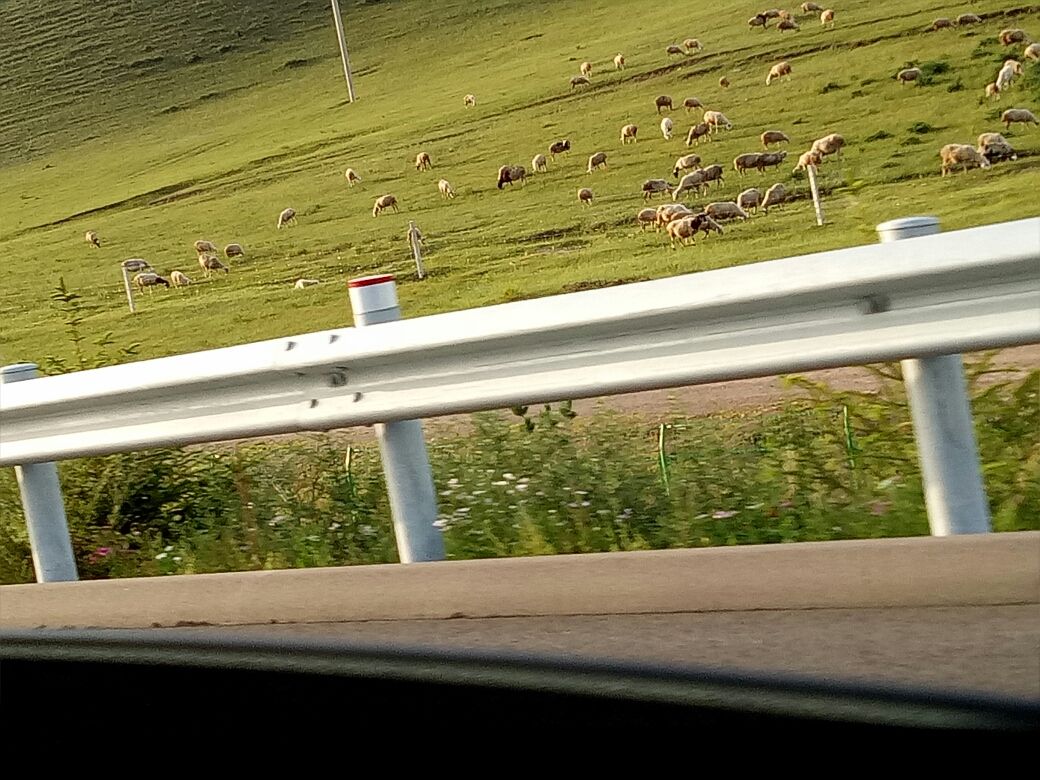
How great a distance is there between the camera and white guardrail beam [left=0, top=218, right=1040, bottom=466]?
14.9ft

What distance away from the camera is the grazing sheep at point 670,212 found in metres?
10.2

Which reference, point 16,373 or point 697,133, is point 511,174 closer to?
point 697,133

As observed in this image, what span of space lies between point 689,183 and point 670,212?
225 millimetres

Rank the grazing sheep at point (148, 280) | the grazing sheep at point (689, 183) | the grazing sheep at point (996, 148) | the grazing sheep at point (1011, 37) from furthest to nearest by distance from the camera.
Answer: the grazing sheep at point (148, 280)
the grazing sheep at point (689, 183)
the grazing sheep at point (1011, 37)
the grazing sheep at point (996, 148)

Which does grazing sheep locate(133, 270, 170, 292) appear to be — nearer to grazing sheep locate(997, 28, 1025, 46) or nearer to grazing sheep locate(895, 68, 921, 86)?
grazing sheep locate(895, 68, 921, 86)

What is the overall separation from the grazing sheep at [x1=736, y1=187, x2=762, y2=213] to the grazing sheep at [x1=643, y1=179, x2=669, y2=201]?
1.53 feet

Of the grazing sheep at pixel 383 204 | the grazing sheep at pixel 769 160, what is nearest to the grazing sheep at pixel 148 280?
the grazing sheep at pixel 383 204

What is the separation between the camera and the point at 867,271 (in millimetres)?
4613

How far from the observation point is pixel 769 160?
10.2m

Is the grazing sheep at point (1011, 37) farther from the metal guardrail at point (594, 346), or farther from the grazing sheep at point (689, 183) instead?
the metal guardrail at point (594, 346)

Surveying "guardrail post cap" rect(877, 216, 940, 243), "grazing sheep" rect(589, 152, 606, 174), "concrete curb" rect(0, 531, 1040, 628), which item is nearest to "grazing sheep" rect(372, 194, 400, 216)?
"grazing sheep" rect(589, 152, 606, 174)

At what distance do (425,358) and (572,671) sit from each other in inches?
149

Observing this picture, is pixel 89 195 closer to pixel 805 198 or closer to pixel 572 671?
pixel 805 198

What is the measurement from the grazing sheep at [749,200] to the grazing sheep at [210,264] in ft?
10.8
